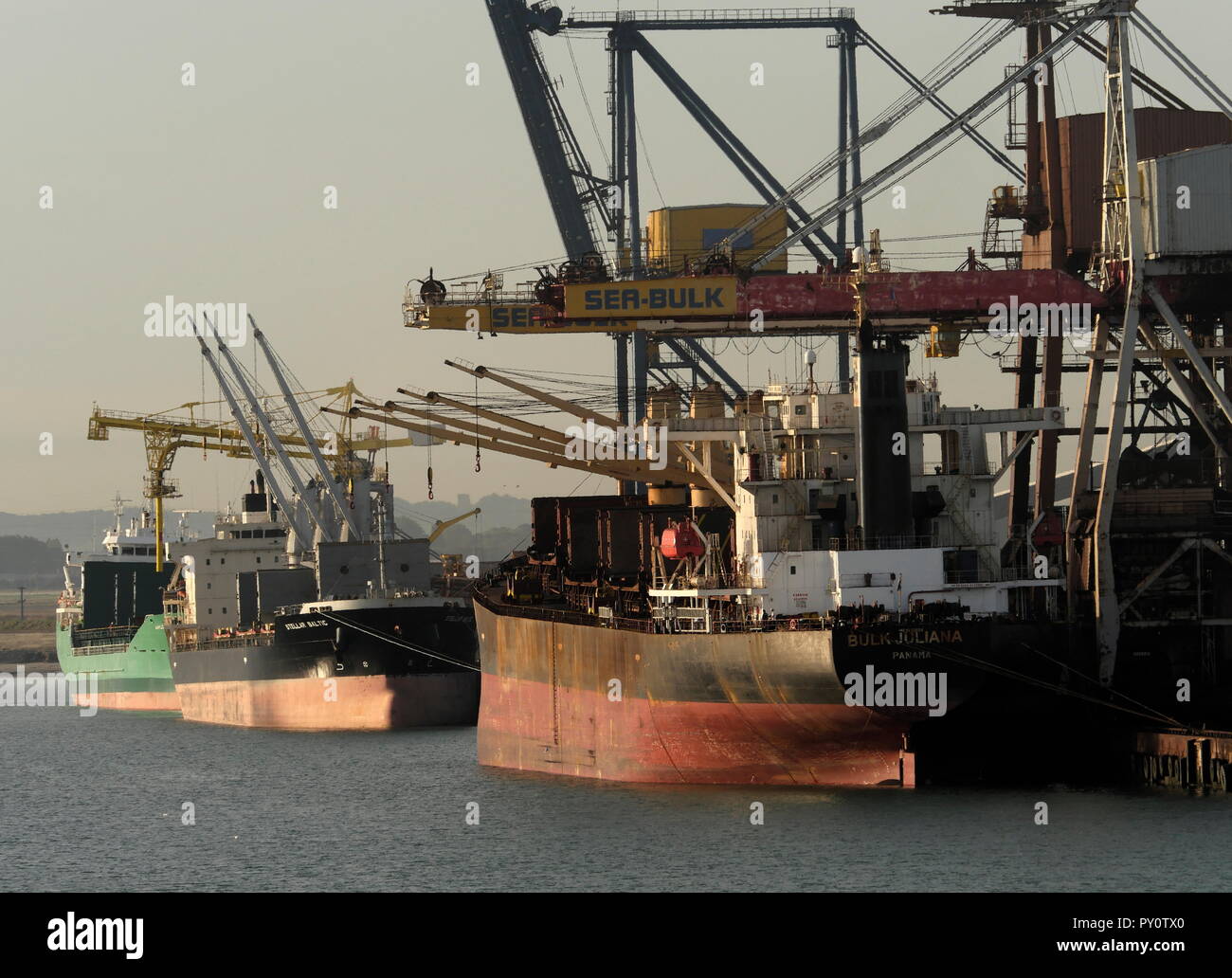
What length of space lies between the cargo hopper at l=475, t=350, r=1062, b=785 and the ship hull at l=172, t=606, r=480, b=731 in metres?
21.3

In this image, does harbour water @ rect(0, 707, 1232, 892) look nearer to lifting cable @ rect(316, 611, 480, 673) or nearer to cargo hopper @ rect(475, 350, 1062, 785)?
cargo hopper @ rect(475, 350, 1062, 785)

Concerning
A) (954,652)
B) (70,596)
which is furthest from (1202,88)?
(70,596)

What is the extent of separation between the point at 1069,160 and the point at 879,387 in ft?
47.4

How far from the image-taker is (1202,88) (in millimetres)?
52219

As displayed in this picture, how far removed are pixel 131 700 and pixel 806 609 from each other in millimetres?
68054

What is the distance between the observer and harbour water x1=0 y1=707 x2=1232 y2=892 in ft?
115

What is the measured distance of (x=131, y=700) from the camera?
10606 cm

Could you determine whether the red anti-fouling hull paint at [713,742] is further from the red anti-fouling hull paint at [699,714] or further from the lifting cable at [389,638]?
the lifting cable at [389,638]

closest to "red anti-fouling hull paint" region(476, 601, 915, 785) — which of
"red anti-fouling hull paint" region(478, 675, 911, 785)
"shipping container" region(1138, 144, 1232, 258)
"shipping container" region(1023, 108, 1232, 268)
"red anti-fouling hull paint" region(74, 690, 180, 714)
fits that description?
"red anti-fouling hull paint" region(478, 675, 911, 785)

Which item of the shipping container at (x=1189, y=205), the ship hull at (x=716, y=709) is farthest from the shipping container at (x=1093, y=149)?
the ship hull at (x=716, y=709)

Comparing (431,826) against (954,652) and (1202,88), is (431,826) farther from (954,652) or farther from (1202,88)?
(1202,88)

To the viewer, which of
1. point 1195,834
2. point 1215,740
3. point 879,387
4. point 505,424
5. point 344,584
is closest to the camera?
point 1195,834
